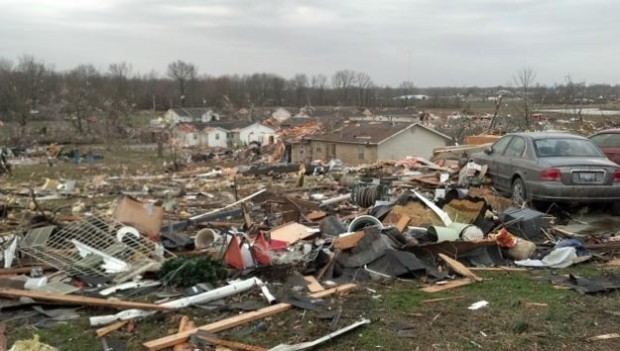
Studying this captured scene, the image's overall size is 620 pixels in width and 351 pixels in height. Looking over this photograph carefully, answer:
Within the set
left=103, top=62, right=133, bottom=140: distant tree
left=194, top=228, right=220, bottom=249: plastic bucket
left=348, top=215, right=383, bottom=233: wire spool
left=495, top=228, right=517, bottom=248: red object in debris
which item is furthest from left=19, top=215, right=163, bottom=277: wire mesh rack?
left=103, top=62, right=133, bottom=140: distant tree

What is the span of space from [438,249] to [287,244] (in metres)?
2.16

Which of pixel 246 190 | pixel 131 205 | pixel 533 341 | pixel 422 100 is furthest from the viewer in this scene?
pixel 422 100

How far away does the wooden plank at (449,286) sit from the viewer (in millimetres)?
6599

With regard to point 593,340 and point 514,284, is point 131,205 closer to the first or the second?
point 514,284

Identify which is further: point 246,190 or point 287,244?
point 246,190

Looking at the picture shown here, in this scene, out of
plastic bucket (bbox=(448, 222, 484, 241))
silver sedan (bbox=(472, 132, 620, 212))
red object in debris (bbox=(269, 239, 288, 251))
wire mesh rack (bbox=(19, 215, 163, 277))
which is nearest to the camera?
wire mesh rack (bbox=(19, 215, 163, 277))

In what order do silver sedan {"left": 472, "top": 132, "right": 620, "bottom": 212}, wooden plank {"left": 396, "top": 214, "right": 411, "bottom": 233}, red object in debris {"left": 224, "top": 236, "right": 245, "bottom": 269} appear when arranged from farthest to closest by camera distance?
1. silver sedan {"left": 472, "top": 132, "right": 620, "bottom": 212}
2. wooden plank {"left": 396, "top": 214, "right": 411, "bottom": 233}
3. red object in debris {"left": 224, "top": 236, "right": 245, "bottom": 269}

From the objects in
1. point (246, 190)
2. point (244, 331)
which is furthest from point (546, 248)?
point (246, 190)

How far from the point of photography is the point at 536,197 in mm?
11117

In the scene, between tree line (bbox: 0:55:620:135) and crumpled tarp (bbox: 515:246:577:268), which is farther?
tree line (bbox: 0:55:620:135)

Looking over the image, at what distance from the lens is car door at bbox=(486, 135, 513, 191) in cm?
1288

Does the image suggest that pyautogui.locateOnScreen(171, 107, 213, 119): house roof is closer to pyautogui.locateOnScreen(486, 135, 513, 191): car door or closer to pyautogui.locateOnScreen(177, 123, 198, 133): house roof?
pyautogui.locateOnScreen(177, 123, 198, 133): house roof

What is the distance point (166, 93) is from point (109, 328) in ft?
440

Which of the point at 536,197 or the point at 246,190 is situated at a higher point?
the point at 536,197
